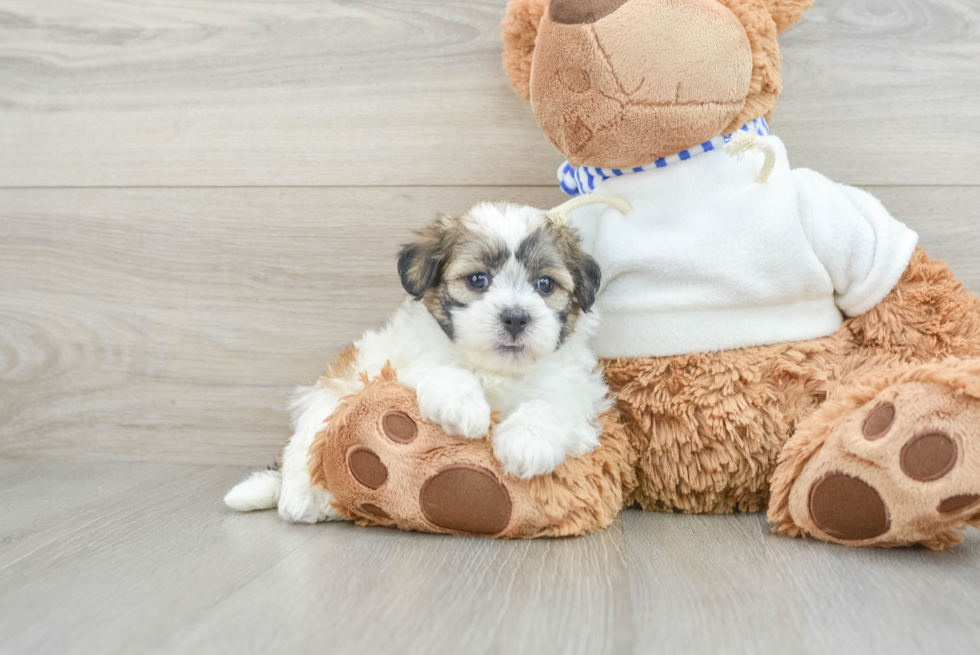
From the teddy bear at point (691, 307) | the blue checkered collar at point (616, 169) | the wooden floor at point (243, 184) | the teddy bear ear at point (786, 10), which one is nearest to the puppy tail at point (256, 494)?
the wooden floor at point (243, 184)

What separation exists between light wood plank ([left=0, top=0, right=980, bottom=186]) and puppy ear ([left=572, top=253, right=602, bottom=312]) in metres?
0.47

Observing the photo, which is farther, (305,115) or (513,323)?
(305,115)

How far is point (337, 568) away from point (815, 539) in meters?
0.70

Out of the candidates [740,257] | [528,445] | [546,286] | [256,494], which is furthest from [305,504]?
[740,257]

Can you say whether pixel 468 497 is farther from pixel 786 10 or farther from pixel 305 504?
pixel 786 10

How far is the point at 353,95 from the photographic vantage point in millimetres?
1729

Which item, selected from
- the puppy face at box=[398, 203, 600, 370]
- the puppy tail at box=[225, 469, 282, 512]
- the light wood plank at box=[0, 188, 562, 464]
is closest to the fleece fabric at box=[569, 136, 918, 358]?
the puppy face at box=[398, 203, 600, 370]

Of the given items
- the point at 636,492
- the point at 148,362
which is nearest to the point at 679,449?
the point at 636,492

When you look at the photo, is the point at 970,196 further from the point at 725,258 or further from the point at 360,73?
the point at 360,73

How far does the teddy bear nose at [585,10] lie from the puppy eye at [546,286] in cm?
41

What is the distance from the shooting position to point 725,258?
1.26 metres

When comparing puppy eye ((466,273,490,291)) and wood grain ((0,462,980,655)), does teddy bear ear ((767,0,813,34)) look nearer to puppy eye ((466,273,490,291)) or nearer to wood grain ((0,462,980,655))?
puppy eye ((466,273,490,291))

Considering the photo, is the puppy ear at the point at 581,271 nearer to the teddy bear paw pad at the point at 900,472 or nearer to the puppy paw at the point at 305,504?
the teddy bear paw pad at the point at 900,472

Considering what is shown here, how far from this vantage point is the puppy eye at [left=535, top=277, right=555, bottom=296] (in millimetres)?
1225
